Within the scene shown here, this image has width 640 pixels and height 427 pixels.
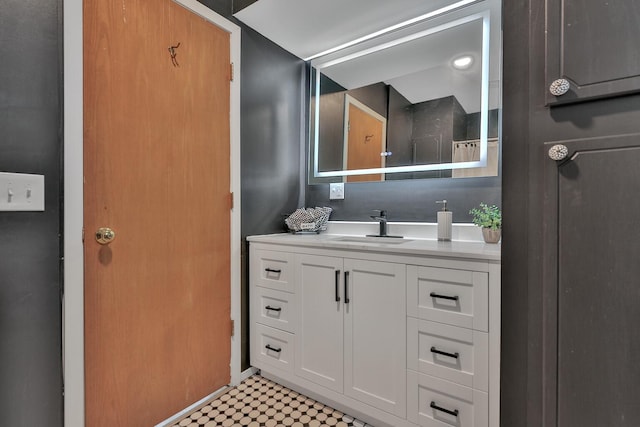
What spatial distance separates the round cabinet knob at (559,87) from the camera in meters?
0.77

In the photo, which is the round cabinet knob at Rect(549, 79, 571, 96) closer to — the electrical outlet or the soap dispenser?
the soap dispenser

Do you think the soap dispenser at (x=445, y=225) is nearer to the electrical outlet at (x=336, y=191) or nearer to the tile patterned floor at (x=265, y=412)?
the electrical outlet at (x=336, y=191)

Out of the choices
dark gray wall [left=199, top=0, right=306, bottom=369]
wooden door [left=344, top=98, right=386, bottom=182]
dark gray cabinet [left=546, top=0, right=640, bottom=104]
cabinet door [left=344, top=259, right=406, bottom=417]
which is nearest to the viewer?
dark gray cabinet [left=546, top=0, right=640, bottom=104]

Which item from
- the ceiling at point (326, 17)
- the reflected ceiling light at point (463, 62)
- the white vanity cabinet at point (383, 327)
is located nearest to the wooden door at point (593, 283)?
the white vanity cabinet at point (383, 327)

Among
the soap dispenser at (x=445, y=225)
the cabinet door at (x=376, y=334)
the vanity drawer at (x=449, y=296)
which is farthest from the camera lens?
the soap dispenser at (x=445, y=225)

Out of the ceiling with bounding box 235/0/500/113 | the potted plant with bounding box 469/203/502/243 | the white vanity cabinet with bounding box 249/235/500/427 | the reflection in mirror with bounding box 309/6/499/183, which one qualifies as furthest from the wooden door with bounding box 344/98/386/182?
the white vanity cabinet with bounding box 249/235/500/427

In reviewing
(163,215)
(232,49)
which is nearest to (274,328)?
(163,215)

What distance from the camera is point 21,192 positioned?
1.00 meters

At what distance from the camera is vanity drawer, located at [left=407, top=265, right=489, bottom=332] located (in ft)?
3.75

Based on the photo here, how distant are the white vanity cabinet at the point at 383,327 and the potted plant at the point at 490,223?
0.52 ft

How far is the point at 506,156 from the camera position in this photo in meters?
0.88

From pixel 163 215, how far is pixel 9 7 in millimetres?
885

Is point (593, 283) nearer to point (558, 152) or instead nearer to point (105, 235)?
point (558, 152)

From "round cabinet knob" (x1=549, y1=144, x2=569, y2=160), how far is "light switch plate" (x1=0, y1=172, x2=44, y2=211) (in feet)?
5.36
